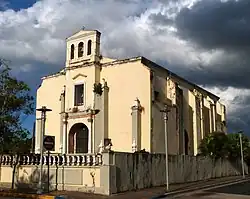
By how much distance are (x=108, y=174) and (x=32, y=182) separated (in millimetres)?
5636

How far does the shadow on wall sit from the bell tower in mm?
15370

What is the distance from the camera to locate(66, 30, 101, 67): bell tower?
35.9m

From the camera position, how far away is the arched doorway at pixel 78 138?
35781mm

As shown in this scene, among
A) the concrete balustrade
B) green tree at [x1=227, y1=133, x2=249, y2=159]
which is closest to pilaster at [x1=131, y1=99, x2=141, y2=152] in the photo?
the concrete balustrade

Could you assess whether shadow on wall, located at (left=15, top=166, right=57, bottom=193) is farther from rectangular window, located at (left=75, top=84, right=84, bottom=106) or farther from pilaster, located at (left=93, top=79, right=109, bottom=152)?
rectangular window, located at (left=75, top=84, right=84, bottom=106)

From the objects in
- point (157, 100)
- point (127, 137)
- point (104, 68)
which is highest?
point (104, 68)

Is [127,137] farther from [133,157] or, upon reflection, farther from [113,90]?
[133,157]

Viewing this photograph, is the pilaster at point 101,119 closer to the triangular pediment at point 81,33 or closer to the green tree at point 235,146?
the triangular pediment at point 81,33

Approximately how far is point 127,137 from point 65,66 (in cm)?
1002

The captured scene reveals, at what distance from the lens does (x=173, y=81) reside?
37281mm

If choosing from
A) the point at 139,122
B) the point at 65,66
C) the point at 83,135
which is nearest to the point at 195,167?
the point at 139,122

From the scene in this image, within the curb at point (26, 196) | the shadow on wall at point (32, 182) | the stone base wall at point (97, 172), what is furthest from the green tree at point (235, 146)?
the curb at point (26, 196)

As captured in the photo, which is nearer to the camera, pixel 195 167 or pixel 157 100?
pixel 195 167

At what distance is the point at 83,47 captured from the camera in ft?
121
